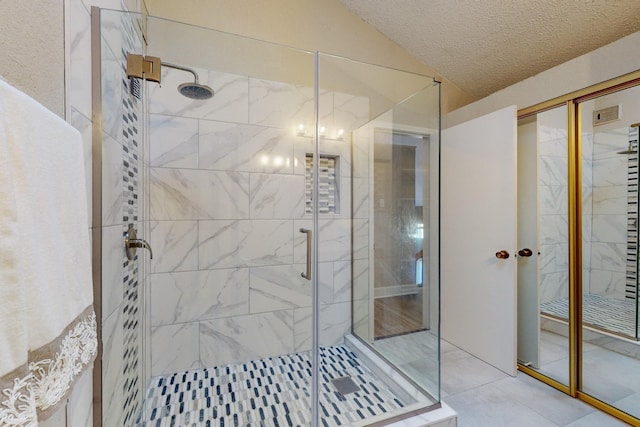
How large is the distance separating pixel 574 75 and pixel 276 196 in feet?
7.21

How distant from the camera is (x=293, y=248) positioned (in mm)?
2053

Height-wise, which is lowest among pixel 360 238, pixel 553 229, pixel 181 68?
pixel 360 238

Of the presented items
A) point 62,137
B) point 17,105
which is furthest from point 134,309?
point 17,105

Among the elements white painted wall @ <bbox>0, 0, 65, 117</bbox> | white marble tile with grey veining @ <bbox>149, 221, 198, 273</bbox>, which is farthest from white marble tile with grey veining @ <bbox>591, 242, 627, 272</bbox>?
white painted wall @ <bbox>0, 0, 65, 117</bbox>

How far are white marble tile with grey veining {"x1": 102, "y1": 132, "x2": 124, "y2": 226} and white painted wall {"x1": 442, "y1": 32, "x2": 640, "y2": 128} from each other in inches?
107

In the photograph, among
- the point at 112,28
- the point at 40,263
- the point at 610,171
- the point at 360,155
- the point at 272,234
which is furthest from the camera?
the point at 360,155

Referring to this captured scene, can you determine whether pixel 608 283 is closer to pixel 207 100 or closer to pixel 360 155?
pixel 360 155

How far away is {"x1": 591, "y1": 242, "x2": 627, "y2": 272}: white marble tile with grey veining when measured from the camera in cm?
166

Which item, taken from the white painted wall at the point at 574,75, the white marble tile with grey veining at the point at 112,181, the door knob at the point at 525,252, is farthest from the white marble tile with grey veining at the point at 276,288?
the white painted wall at the point at 574,75

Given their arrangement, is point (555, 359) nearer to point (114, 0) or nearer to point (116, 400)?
point (116, 400)

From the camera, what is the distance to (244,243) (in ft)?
6.54

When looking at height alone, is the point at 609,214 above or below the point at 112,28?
below

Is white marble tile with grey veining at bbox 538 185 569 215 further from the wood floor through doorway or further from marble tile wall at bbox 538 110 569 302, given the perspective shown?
the wood floor through doorway

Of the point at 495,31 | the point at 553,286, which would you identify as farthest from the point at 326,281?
the point at 495,31
